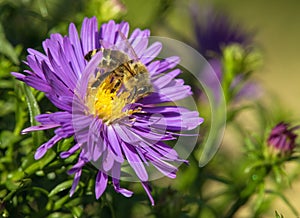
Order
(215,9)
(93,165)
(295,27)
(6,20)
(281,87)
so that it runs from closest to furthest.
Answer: (93,165), (6,20), (215,9), (281,87), (295,27)

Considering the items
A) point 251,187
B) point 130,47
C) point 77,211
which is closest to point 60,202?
point 77,211

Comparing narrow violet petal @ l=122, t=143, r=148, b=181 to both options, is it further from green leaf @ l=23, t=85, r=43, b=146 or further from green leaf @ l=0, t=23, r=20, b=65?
green leaf @ l=0, t=23, r=20, b=65

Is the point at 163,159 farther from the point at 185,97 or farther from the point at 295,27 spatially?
the point at 295,27

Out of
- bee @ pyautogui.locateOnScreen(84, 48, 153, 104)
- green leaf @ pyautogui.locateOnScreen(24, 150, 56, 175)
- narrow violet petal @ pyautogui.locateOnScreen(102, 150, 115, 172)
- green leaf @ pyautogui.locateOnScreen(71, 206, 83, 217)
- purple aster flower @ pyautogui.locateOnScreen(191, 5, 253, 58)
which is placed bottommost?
purple aster flower @ pyautogui.locateOnScreen(191, 5, 253, 58)

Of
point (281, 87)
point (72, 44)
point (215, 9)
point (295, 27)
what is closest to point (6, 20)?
point (72, 44)

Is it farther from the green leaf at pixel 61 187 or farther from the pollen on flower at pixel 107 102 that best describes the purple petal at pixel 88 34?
the green leaf at pixel 61 187

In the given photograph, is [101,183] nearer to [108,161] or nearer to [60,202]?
[108,161]

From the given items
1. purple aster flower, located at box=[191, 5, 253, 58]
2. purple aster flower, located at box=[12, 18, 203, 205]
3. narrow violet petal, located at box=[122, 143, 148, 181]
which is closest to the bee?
purple aster flower, located at box=[12, 18, 203, 205]
